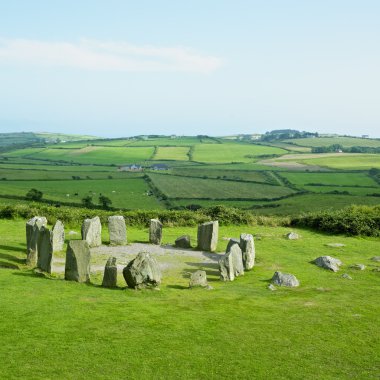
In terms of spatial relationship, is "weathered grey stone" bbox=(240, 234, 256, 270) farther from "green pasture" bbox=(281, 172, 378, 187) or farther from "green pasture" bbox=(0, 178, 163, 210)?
"green pasture" bbox=(281, 172, 378, 187)

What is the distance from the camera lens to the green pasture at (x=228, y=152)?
152 m

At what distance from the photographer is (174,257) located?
28375 millimetres

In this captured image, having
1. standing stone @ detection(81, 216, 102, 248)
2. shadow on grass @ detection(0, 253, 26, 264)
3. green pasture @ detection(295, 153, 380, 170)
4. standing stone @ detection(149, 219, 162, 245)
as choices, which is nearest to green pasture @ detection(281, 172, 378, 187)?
green pasture @ detection(295, 153, 380, 170)

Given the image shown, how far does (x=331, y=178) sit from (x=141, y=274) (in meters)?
95.3

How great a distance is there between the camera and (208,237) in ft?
101

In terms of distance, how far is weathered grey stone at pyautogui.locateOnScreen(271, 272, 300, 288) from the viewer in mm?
22328

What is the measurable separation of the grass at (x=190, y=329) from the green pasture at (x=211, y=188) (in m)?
65.2

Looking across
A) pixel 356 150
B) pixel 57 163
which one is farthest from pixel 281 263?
pixel 356 150

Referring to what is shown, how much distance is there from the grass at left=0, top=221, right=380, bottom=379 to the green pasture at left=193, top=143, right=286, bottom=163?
127 m

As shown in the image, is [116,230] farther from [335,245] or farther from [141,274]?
[335,245]

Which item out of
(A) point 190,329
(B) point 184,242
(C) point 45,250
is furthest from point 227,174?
(A) point 190,329

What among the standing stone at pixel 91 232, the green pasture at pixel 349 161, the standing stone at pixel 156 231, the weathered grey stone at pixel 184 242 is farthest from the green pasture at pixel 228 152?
the standing stone at pixel 91 232

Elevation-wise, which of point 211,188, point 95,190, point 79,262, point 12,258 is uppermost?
point 79,262

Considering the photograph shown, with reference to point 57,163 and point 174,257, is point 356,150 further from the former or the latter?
point 174,257
